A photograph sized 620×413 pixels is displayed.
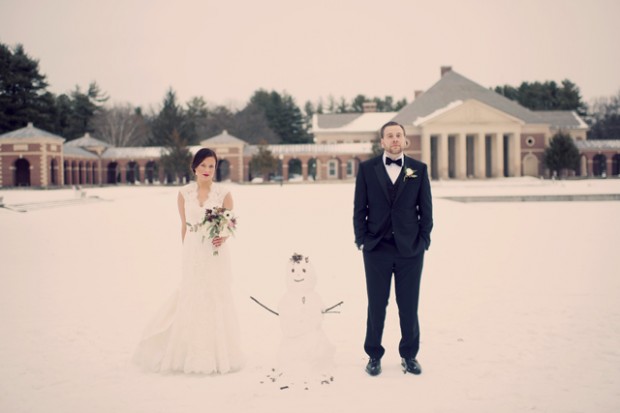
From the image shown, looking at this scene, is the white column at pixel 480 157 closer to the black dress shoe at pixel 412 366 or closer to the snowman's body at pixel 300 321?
the black dress shoe at pixel 412 366

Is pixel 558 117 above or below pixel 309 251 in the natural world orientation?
above

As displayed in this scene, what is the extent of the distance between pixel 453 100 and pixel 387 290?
50.9m

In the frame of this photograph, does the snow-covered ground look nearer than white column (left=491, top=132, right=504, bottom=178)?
Yes

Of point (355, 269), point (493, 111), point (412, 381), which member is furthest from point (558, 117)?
point (412, 381)

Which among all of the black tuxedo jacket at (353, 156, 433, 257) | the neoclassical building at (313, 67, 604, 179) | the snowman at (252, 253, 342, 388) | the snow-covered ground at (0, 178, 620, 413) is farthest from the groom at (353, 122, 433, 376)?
the neoclassical building at (313, 67, 604, 179)

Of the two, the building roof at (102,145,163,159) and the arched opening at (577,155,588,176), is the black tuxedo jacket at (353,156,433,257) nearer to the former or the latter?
the building roof at (102,145,163,159)

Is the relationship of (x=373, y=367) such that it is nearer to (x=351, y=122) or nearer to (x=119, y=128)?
(x=351, y=122)

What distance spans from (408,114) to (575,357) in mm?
49069

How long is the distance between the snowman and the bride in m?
0.56

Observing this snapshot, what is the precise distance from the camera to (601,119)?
253ft

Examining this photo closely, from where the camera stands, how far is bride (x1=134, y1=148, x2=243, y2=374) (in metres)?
4.35

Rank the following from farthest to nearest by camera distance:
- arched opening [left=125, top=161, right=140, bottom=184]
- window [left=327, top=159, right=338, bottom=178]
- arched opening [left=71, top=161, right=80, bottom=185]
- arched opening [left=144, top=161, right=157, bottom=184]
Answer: arched opening [left=144, top=161, right=157, bottom=184], arched opening [left=125, top=161, right=140, bottom=184], window [left=327, top=159, right=338, bottom=178], arched opening [left=71, top=161, right=80, bottom=185]

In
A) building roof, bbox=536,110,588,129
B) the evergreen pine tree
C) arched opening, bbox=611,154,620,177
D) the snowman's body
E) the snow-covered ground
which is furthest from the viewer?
building roof, bbox=536,110,588,129

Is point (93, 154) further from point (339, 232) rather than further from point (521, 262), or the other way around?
point (521, 262)
